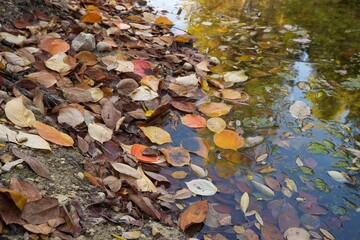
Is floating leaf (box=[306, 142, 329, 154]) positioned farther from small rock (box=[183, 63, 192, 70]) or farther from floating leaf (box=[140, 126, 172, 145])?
small rock (box=[183, 63, 192, 70])

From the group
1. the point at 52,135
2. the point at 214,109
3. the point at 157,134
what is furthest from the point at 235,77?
the point at 52,135

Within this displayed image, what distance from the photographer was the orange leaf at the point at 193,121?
2002mm

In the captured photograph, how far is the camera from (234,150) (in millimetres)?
1838

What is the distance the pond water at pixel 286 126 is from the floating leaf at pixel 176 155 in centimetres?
9

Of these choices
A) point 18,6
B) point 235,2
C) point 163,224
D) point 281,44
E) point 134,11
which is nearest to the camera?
point 163,224

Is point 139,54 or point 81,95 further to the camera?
point 139,54

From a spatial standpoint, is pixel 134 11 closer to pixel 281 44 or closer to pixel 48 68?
pixel 281 44

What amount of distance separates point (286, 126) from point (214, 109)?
0.41m

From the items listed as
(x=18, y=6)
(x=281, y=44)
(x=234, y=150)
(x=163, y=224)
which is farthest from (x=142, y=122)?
(x=281, y=44)

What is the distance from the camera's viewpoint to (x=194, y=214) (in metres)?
1.44

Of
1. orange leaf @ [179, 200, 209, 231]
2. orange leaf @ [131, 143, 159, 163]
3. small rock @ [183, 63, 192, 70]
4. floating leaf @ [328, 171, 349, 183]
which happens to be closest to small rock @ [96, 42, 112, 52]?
small rock @ [183, 63, 192, 70]

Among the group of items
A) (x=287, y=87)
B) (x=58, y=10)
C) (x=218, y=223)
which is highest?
(x=58, y=10)

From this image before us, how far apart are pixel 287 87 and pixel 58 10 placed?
168 centimetres

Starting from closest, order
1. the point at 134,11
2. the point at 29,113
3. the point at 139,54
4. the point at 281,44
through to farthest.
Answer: the point at 29,113 → the point at 139,54 → the point at 281,44 → the point at 134,11
